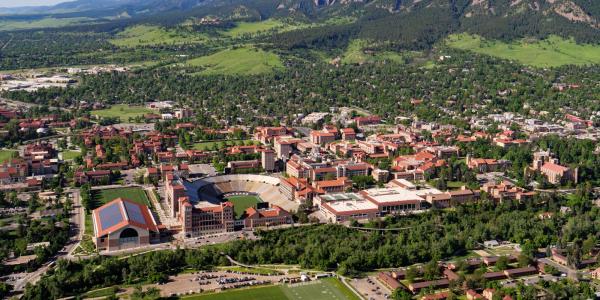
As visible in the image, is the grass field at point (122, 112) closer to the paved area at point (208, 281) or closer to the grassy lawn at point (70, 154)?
the grassy lawn at point (70, 154)

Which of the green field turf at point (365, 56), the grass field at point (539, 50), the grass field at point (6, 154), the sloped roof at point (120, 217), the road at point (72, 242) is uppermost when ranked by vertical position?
the grass field at point (539, 50)

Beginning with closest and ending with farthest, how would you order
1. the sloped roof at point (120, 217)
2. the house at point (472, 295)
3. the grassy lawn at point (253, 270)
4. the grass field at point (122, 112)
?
the house at point (472, 295) → the grassy lawn at point (253, 270) → the sloped roof at point (120, 217) → the grass field at point (122, 112)

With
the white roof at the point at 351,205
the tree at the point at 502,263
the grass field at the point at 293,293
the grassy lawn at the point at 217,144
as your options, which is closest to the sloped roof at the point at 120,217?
the grass field at the point at 293,293

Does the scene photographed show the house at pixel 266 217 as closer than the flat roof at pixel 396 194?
Yes

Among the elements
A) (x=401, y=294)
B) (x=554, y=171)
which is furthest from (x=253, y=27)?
(x=401, y=294)

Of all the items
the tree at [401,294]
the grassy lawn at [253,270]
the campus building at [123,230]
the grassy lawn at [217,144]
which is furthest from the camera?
the grassy lawn at [217,144]

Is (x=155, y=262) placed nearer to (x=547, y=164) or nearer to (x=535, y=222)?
(x=535, y=222)

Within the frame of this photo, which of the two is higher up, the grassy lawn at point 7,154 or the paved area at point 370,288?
the paved area at point 370,288

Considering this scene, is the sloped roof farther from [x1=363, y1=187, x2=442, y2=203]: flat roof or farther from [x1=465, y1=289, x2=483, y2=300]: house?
[x1=465, y1=289, x2=483, y2=300]: house
